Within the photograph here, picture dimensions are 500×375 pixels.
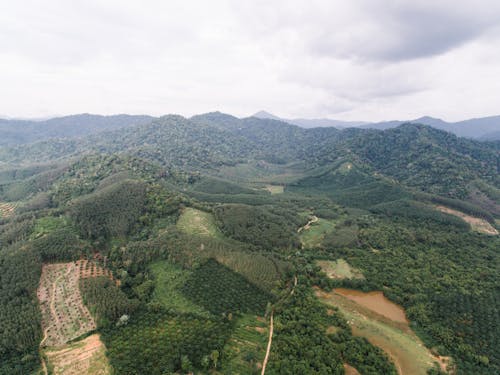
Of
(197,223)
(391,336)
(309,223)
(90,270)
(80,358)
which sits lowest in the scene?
(391,336)

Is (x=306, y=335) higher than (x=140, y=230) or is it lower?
lower

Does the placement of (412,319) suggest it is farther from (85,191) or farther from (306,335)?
(85,191)

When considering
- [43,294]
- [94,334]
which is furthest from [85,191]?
[94,334]

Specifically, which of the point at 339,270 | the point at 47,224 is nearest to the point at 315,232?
the point at 339,270

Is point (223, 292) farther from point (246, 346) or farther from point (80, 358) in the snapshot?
point (80, 358)

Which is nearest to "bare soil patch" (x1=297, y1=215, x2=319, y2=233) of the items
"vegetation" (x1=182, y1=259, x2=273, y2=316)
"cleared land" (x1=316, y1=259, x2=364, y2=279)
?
"cleared land" (x1=316, y1=259, x2=364, y2=279)
